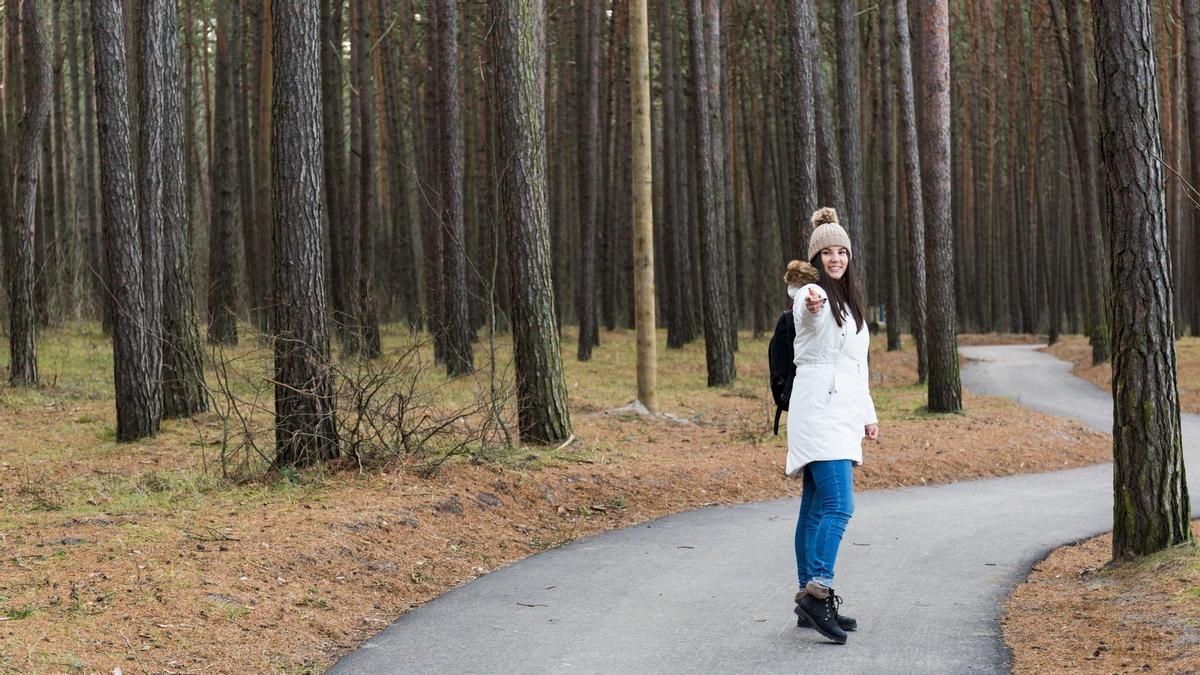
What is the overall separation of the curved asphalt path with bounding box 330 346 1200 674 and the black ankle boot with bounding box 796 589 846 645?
66 millimetres

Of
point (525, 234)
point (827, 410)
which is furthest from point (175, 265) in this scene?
point (827, 410)

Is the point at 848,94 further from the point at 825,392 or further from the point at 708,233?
the point at 825,392

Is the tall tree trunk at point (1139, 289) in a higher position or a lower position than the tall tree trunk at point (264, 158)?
lower

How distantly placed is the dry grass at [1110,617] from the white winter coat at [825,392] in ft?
4.32

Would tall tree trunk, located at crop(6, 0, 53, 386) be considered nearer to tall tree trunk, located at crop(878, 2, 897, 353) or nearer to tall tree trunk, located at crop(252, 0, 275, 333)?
tall tree trunk, located at crop(252, 0, 275, 333)

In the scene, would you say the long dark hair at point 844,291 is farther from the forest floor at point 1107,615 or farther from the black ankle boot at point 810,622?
the forest floor at point 1107,615

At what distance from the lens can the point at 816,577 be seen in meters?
5.81

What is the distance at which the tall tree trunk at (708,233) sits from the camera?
21516 mm

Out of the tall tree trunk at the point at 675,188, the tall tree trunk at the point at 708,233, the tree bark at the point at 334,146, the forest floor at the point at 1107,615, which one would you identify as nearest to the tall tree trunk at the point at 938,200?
the tall tree trunk at the point at 708,233

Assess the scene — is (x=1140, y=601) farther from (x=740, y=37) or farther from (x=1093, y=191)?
(x=740, y=37)

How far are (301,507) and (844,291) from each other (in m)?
4.48

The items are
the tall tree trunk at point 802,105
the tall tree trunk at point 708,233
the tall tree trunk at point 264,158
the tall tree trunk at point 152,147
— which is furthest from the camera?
the tall tree trunk at point 264,158

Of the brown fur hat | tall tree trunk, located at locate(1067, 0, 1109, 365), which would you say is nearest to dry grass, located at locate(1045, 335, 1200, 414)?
tall tree trunk, located at locate(1067, 0, 1109, 365)

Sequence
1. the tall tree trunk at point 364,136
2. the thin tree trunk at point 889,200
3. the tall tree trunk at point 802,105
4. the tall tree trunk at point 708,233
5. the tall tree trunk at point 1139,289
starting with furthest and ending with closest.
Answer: the thin tree trunk at point 889,200, the tall tree trunk at point 364,136, the tall tree trunk at point 708,233, the tall tree trunk at point 802,105, the tall tree trunk at point 1139,289
